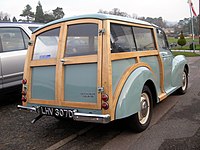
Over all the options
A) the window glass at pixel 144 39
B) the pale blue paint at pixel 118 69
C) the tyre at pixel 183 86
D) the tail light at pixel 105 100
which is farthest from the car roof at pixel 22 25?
the tyre at pixel 183 86

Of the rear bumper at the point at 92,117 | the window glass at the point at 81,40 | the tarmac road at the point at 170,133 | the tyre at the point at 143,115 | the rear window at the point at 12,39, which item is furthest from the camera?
the rear window at the point at 12,39

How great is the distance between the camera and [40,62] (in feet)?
14.0

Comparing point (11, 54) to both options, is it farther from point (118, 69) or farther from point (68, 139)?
point (118, 69)

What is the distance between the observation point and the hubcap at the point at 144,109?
4.42m

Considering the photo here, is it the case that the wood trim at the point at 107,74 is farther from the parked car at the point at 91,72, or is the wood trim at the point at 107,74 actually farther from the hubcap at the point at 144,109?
the hubcap at the point at 144,109

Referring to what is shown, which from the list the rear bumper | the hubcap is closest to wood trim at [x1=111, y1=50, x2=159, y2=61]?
the hubcap

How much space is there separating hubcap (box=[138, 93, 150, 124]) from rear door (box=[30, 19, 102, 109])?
1089mm

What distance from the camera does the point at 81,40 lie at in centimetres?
407

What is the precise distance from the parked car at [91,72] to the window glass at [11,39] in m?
1.79

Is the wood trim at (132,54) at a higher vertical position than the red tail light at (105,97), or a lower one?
higher

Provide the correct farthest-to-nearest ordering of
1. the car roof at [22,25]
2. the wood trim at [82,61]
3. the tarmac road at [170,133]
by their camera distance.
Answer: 1. the car roof at [22,25]
2. the tarmac road at [170,133]
3. the wood trim at [82,61]

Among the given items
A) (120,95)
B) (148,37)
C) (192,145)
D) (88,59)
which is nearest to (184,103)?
(148,37)

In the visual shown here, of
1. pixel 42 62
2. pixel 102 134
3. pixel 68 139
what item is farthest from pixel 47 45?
pixel 102 134

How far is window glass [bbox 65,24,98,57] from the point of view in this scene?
3879 millimetres
